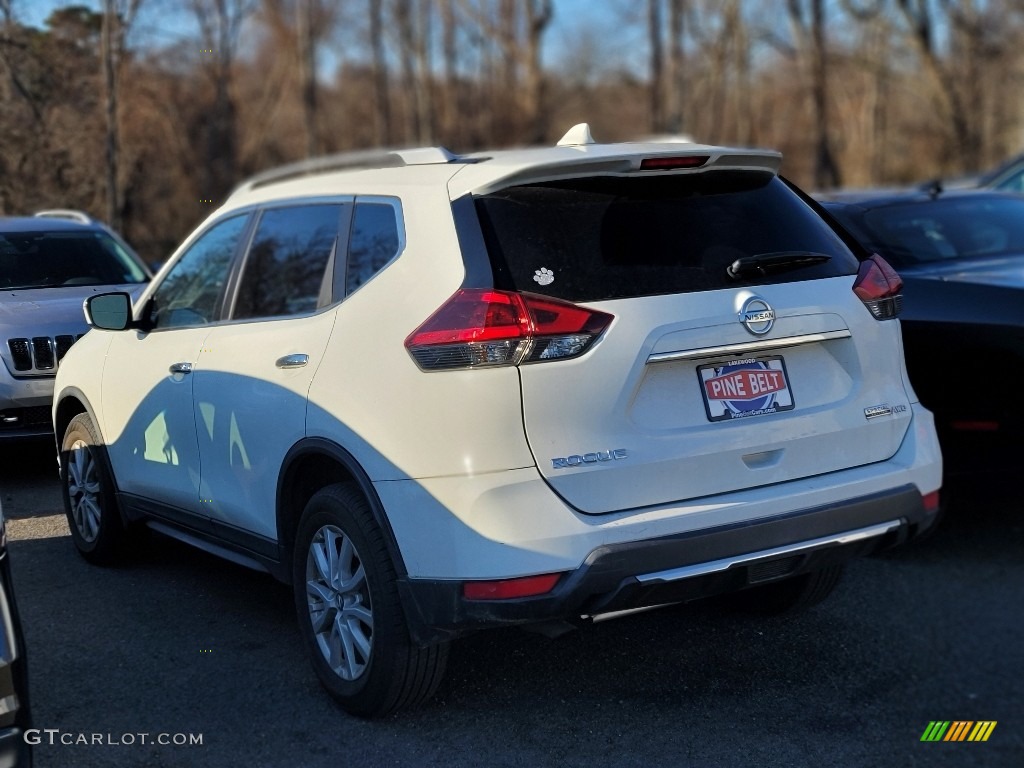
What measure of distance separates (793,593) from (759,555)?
1.20m

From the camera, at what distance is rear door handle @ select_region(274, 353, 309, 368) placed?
13.1 feet

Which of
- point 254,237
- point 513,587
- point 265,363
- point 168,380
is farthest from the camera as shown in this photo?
point 168,380

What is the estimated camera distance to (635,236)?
3.61 m

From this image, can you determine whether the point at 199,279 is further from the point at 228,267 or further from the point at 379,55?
the point at 379,55

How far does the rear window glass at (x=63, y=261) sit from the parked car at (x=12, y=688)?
562 centimetres

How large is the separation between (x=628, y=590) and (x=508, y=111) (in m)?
38.2

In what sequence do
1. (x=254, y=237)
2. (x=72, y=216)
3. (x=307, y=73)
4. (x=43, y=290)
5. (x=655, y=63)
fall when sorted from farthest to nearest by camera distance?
(x=655, y=63) < (x=307, y=73) < (x=72, y=216) < (x=43, y=290) < (x=254, y=237)

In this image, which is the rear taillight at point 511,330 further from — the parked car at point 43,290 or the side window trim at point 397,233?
the parked car at point 43,290

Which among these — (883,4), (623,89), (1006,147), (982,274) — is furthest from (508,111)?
(982,274)

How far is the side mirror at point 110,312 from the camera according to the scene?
5.18 meters

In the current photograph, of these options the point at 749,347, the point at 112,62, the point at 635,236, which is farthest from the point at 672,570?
the point at 112,62

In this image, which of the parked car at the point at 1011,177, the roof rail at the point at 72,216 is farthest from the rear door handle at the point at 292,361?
the parked car at the point at 1011,177

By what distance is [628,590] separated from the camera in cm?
333

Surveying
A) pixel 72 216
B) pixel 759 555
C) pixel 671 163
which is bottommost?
pixel 759 555
